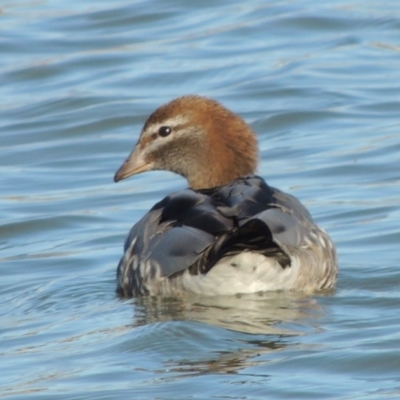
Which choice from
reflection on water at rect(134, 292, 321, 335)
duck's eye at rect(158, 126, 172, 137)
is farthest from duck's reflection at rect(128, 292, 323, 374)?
duck's eye at rect(158, 126, 172, 137)

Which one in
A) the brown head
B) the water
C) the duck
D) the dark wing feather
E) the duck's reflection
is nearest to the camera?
the water

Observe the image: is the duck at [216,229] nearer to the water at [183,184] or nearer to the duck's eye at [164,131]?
the duck's eye at [164,131]

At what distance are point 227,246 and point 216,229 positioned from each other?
18 centimetres

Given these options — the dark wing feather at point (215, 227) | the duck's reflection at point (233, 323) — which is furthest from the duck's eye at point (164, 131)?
the duck's reflection at point (233, 323)

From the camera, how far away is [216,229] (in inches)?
354

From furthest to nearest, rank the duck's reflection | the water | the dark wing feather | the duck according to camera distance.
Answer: the duck
the dark wing feather
the duck's reflection
the water

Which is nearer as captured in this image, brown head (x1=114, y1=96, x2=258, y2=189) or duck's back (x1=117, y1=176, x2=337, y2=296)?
duck's back (x1=117, y1=176, x2=337, y2=296)

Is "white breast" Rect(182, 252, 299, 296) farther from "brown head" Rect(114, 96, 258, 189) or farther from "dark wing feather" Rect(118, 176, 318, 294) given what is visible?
"brown head" Rect(114, 96, 258, 189)

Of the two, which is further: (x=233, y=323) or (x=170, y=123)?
(x=170, y=123)

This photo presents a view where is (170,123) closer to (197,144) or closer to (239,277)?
(197,144)

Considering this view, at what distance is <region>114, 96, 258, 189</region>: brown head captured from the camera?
10.8 metres

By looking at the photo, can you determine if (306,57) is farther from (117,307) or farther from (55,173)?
(117,307)

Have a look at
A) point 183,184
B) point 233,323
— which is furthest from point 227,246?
point 183,184

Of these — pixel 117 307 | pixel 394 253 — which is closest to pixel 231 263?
pixel 117 307
